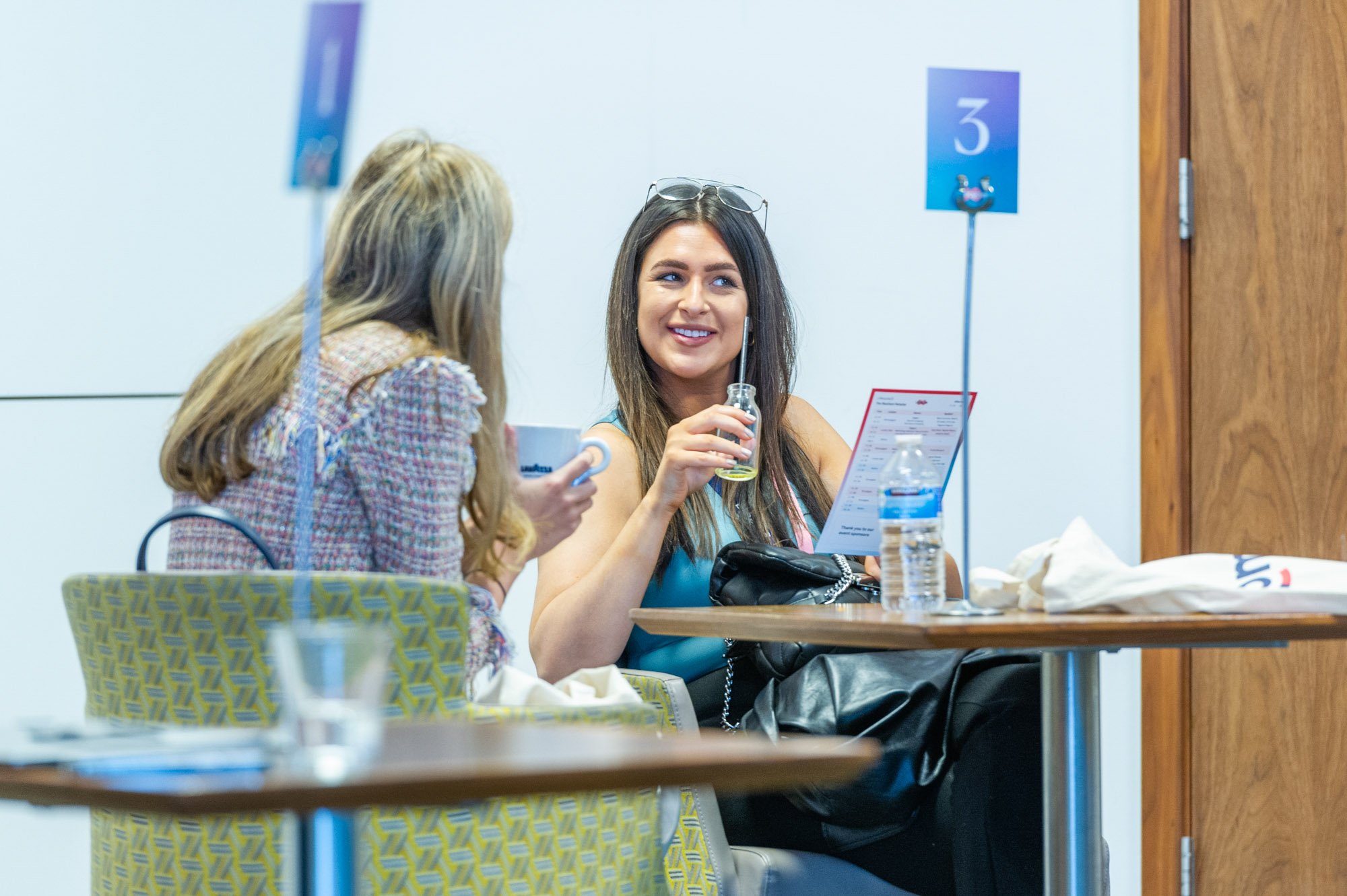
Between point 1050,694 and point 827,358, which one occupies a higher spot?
point 827,358

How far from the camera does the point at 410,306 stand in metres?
1.55

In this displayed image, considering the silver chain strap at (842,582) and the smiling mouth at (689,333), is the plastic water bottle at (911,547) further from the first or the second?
the smiling mouth at (689,333)

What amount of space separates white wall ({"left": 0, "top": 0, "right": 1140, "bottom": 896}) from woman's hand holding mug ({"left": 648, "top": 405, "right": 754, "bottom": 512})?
0.65 m

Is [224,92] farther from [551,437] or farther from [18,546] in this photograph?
[551,437]

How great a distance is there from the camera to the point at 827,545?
2.00 m

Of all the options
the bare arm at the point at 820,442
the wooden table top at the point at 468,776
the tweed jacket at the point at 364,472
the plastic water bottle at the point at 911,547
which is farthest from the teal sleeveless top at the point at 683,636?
the wooden table top at the point at 468,776

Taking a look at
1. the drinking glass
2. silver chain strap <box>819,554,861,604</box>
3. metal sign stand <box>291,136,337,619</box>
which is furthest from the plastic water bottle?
the drinking glass

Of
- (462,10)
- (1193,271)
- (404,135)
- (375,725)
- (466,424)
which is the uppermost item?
(462,10)

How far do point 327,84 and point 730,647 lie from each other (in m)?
1.10

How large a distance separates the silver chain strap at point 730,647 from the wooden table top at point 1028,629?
422mm

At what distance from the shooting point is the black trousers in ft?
6.09

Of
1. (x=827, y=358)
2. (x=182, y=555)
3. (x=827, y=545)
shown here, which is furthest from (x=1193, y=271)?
(x=182, y=555)

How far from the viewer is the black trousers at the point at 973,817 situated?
1.86 meters

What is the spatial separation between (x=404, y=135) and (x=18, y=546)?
3.72 feet
